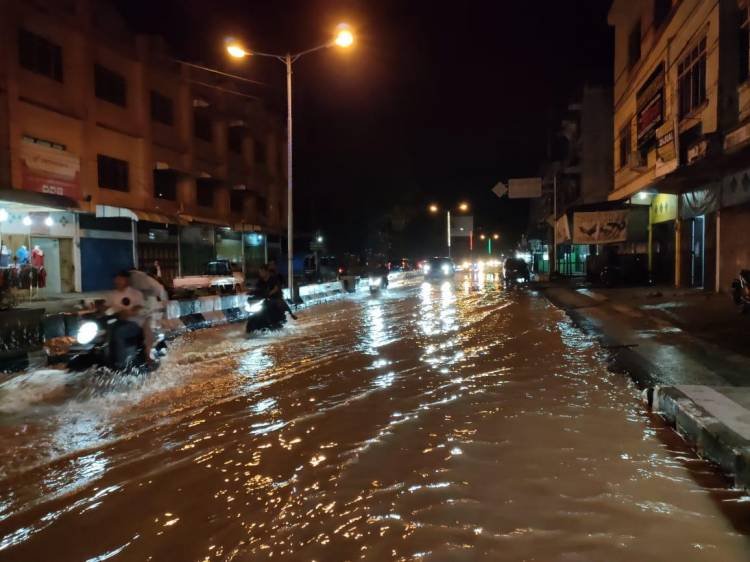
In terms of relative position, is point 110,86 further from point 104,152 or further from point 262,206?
point 262,206

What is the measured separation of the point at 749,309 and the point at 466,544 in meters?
12.2

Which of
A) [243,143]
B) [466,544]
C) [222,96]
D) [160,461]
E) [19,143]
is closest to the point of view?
[466,544]

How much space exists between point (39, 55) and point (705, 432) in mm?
26481

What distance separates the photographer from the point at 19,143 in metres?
22.1

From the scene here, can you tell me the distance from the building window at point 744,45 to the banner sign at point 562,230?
1630 centimetres

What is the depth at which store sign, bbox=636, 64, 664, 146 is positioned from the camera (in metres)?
22.1

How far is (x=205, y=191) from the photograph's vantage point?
124 ft

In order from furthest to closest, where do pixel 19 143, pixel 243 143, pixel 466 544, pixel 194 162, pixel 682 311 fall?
pixel 243 143 → pixel 194 162 → pixel 19 143 → pixel 682 311 → pixel 466 544

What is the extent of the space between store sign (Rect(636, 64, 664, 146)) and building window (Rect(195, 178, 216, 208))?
24580 millimetres

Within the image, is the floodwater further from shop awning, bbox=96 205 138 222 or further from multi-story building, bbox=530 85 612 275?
multi-story building, bbox=530 85 612 275

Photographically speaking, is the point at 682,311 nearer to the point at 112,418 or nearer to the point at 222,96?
the point at 112,418

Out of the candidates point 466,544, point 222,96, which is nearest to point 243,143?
point 222,96

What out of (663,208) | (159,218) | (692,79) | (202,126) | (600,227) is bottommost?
(600,227)

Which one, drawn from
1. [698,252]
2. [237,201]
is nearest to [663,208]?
[698,252]
